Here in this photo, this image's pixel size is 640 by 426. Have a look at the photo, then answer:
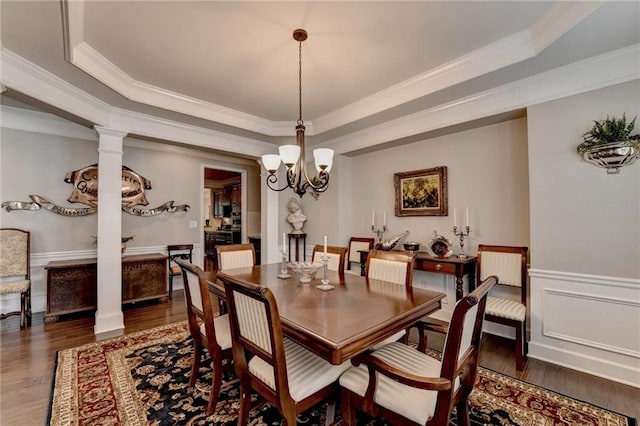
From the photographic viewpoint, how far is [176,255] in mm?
4887

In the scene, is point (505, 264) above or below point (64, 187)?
below

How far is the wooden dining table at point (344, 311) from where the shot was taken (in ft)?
4.32

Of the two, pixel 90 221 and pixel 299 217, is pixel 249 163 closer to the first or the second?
pixel 299 217

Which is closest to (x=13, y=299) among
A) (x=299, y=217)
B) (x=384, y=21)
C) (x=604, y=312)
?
(x=299, y=217)

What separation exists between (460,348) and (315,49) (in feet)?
7.91

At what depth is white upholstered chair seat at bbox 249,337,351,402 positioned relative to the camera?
4.66 feet

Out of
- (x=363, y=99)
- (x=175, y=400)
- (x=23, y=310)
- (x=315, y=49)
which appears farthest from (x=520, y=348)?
(x=23, y=310)

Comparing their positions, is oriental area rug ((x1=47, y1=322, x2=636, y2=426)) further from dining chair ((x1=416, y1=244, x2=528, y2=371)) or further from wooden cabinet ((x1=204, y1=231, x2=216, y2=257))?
wooden cabinet ((x1=204, y1=231, x2=216, y2=257))

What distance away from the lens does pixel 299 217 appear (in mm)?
4844

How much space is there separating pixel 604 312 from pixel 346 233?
2953 millimetres

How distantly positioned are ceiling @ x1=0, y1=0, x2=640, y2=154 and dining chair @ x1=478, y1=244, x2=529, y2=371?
1401 millimetres

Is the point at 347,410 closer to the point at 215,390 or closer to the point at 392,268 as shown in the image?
the point at 215,390

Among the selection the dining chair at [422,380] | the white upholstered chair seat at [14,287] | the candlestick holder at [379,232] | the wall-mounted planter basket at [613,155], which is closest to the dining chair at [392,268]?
the dining chair at [422,380]

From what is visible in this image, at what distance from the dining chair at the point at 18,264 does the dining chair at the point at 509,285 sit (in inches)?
198
